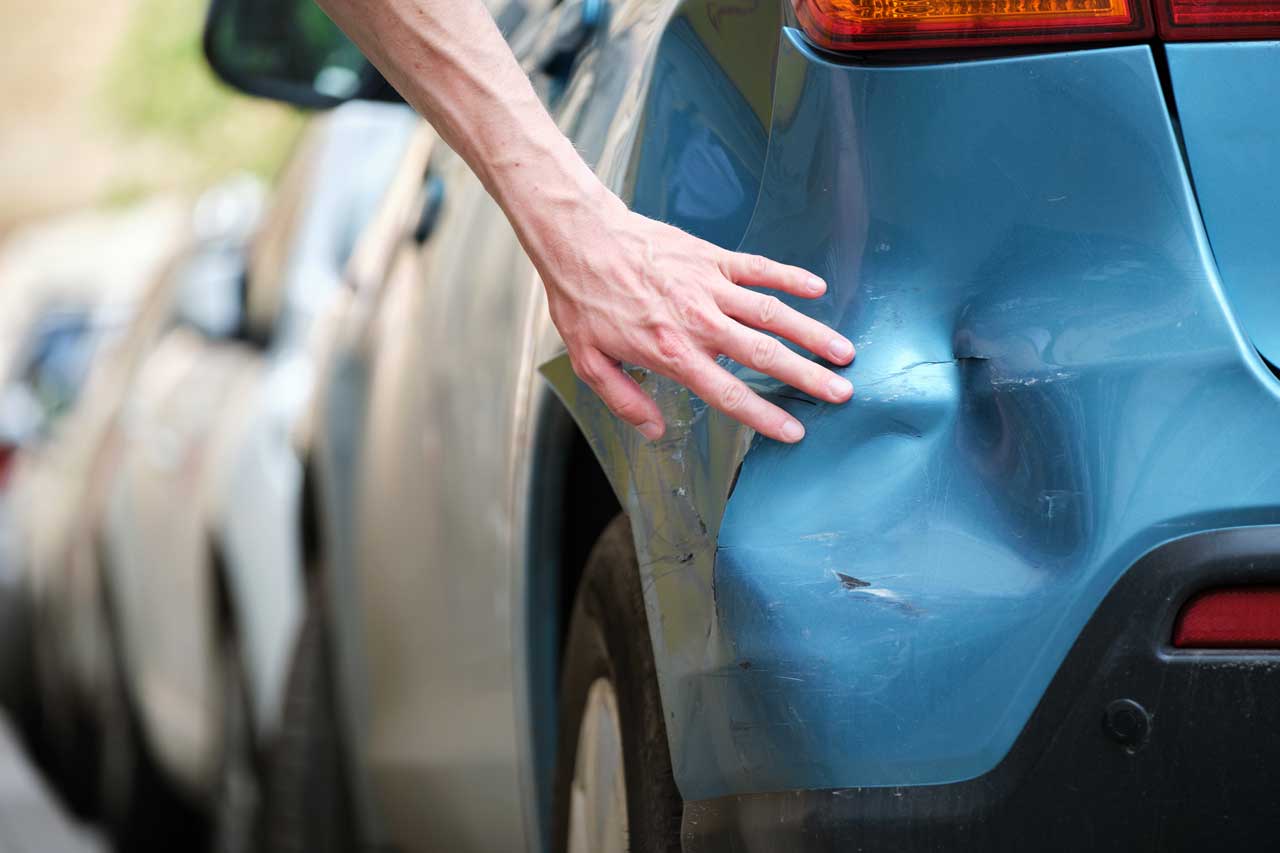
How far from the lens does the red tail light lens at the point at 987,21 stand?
4.79 ft

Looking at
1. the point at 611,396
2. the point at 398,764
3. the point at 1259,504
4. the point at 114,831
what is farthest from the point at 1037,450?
the point at 114,831

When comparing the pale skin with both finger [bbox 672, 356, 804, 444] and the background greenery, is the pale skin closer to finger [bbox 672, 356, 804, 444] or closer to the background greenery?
finger [bbox 672, 356, 804, 444]

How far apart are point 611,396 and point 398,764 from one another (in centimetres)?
170

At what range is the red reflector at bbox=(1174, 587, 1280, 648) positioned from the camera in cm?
138

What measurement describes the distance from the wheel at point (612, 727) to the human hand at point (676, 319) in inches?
10.1

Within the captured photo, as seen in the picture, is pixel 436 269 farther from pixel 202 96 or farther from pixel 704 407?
pixel 202 96

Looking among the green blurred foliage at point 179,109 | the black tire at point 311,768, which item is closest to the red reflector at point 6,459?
the black tire at point 311,768

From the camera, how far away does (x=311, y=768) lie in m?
3.61

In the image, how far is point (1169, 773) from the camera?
1.36 m

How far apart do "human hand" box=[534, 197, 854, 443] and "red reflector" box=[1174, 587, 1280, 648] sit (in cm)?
32

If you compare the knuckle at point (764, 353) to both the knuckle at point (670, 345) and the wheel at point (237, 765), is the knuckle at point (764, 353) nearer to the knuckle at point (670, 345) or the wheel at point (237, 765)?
the knuckle at point (670, 345)

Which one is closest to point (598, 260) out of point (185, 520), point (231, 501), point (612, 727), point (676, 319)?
point (676, 319)

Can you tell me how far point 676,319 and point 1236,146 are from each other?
48 cm

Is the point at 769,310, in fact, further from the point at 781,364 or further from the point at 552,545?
the point at 552,545
